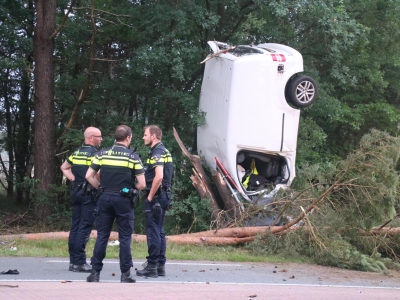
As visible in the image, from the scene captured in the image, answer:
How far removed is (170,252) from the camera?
416 inches

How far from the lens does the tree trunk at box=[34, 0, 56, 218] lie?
16.9 metres

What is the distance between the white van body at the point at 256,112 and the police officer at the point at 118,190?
601 cm

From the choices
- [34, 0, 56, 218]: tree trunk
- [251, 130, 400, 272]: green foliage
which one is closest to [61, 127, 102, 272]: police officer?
[251, 130, 400, 272]: green foliage

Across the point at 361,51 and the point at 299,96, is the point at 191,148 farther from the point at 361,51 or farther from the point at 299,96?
the point at 361,51

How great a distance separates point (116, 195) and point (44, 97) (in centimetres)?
1110

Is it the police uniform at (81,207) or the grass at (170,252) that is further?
the grass at (170,252)

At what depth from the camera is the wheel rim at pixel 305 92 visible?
1320 cm

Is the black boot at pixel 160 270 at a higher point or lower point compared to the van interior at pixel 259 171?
lower

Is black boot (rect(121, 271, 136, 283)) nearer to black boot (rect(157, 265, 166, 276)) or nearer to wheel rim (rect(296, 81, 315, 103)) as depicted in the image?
black boot (rect(157, 265, 166, 276))

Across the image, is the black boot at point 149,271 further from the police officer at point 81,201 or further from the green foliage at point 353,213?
the green foliage at point 353,213

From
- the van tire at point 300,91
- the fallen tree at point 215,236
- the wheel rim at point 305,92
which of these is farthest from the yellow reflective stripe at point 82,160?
the wheel rim at point 305,92

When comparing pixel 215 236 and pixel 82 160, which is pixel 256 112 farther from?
pixel 82 160

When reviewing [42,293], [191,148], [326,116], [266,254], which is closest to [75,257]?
[42,293]

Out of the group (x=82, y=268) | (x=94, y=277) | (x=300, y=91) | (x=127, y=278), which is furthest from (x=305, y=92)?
(x=94, y=277)
